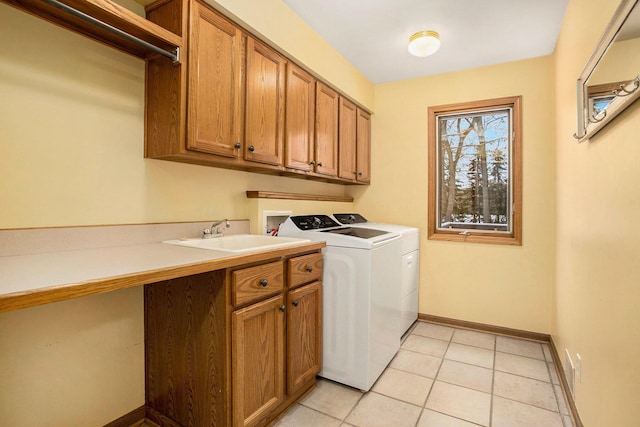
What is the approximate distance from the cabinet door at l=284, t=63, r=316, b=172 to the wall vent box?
0.37m

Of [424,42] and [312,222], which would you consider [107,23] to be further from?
[424,42]

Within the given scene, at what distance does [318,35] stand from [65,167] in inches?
75.0

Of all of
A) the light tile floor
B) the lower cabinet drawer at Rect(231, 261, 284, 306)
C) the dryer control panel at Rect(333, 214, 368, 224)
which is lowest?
the light tile floor

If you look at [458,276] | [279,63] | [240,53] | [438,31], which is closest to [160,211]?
[240,53]

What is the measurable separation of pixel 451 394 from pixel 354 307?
0.79 m

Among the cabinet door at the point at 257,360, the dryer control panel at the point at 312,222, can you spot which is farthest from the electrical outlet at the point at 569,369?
the dryer control panel at the point at 312,222

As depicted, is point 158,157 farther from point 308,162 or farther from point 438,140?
point 438,140

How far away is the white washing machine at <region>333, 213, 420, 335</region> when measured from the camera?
264 centimetres

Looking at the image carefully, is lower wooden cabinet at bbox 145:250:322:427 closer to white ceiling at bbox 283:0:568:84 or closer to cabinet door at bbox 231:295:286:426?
cabinet door at bbox 231:295:286:426

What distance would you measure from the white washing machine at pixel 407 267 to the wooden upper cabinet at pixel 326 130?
0.53 metres

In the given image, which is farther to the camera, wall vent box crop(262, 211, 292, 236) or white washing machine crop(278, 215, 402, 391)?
wall vent box crop(262, 211, 292, 236)

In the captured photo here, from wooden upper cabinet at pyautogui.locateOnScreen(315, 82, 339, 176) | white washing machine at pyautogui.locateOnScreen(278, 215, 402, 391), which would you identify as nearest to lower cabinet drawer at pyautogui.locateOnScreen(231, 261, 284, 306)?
white washing machine at pyautogui.locateOnScreen(278, 215, 402, 391)

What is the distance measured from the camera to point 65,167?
135cm

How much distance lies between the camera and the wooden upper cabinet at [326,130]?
8.23 feet
